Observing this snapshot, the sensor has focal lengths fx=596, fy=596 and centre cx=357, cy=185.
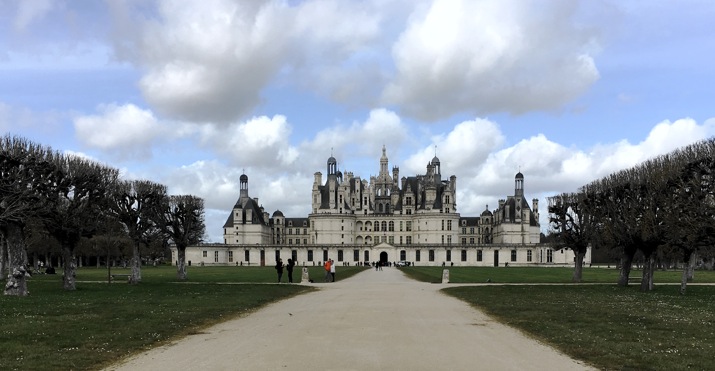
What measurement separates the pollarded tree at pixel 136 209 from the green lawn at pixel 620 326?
24579 millimetres

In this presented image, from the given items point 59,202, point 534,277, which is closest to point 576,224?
point 534,277

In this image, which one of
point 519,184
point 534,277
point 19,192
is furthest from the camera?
point 519,184

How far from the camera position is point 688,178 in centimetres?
3247

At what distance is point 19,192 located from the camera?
29125mm

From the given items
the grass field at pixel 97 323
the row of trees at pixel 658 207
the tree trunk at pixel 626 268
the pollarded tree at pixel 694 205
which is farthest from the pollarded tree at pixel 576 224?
the grass field at pixel 97 323

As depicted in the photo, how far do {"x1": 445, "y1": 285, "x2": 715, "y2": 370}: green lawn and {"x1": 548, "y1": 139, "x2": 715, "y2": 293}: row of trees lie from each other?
4.22 metres

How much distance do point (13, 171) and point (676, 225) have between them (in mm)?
34729

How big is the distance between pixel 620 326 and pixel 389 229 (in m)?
126

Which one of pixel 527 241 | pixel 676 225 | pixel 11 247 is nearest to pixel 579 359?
pixel 676 225

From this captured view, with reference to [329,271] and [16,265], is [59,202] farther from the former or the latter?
[329,271]

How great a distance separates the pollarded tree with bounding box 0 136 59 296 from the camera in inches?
1136

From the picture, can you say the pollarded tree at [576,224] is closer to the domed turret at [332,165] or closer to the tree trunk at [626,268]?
the tree trunk at [626,268]

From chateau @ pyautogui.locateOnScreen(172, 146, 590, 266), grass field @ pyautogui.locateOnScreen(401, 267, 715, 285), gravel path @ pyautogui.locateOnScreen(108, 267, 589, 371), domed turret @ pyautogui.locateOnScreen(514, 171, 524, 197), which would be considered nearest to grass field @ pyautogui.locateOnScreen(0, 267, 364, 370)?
gravel path @ pyautogui.locateOnScreen(108, 267, 589, 371)

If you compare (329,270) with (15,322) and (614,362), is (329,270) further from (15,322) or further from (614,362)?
(614,362)
